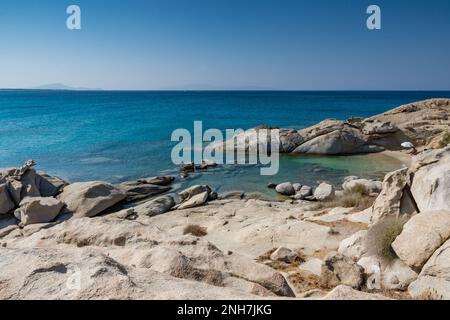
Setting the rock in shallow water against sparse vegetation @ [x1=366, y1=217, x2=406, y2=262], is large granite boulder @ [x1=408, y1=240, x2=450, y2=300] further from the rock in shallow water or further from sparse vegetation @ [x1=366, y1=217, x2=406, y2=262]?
the rock in shallow water

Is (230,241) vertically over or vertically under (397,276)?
under

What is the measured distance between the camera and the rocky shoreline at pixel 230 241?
4336 millimetres

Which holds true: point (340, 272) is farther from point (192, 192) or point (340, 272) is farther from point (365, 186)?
point (192, 192)

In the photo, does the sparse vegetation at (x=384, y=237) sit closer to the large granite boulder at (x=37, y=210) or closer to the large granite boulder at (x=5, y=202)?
the large granite boulder at (x=37, y=210)

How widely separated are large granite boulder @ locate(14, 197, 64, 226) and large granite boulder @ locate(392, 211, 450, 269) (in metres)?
15.2

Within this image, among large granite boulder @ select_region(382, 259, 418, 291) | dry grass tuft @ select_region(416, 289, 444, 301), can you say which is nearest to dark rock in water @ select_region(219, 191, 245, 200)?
large granite boulder @ select_region(382, 259, 418, 291)

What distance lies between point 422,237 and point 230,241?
618cm

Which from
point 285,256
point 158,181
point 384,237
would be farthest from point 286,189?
point 384,237

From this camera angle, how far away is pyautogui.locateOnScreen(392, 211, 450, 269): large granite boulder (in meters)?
6.92

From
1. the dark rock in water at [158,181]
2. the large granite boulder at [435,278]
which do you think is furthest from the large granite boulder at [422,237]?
the dark rock in water at [158,181]

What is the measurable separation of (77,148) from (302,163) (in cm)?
2454

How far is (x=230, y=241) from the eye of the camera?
1170 centimetres

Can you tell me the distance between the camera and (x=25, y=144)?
40156 millimetres
